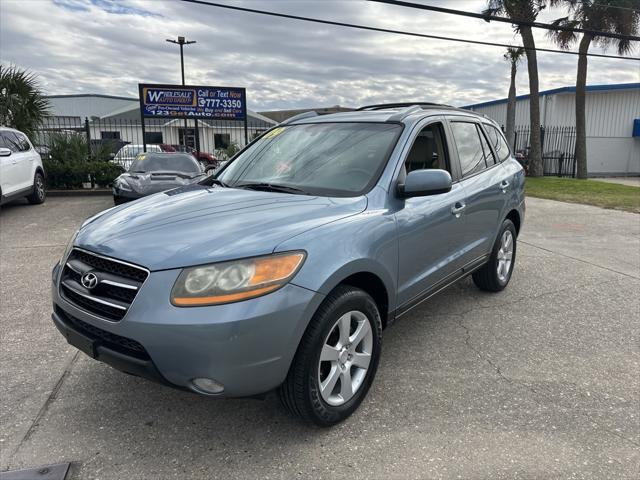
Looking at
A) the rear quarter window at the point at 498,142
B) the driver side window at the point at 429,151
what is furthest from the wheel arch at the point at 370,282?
the rear quarter window at the point at 498,142

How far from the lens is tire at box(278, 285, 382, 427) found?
2.40m

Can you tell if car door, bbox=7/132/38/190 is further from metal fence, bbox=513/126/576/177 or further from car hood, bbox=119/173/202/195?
metal fence, bbox=513/126/576/177

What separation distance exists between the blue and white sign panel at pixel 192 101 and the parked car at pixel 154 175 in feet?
16.6

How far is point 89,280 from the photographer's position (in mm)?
2428

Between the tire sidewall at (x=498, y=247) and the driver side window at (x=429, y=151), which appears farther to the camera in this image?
the tire sidewall at (x=498, y=247)

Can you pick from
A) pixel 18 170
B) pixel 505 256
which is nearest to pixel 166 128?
pixel 18 170

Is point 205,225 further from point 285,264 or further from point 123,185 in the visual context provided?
point 123,185

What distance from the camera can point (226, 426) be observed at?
8.90 feet

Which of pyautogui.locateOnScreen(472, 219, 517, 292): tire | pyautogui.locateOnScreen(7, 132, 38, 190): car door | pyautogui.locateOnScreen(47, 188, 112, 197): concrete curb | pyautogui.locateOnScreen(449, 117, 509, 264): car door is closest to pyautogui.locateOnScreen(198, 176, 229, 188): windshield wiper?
pyautogui.locateOnScreen(449, 117, 509, 264): car door

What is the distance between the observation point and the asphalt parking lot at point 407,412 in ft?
7.93

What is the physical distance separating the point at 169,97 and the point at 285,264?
549 inches

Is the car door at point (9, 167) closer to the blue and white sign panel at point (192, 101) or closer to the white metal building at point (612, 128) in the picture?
the blue and white sign panel at point (192, 101)

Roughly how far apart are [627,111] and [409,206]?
1226 inches

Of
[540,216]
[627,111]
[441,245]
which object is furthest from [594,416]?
[627,111]
